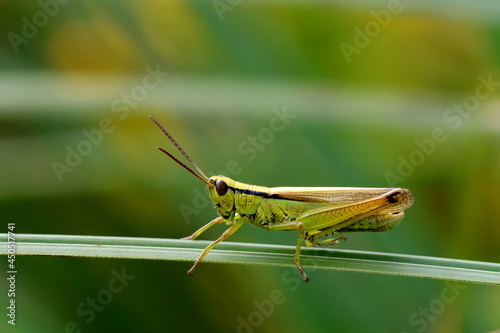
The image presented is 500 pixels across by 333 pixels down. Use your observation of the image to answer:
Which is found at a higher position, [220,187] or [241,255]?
[220,187]

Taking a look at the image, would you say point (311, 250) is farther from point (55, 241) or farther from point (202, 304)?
point (55, 241)

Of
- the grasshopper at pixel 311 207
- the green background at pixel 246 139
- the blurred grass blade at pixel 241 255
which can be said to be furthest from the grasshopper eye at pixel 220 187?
the green background at pixel 246 139

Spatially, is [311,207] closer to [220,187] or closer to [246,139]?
[220,187]

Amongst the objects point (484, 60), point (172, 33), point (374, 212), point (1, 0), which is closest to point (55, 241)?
point (374, 212)

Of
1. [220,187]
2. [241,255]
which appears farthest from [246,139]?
[241,255]

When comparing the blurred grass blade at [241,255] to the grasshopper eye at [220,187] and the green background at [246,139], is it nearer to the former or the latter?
the grasshopper eye at [220,187]

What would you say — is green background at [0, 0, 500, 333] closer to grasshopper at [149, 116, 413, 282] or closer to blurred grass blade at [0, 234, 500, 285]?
grasshopper at [149, 116, 413, 282]

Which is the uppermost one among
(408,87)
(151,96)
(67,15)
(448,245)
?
(67,15)
